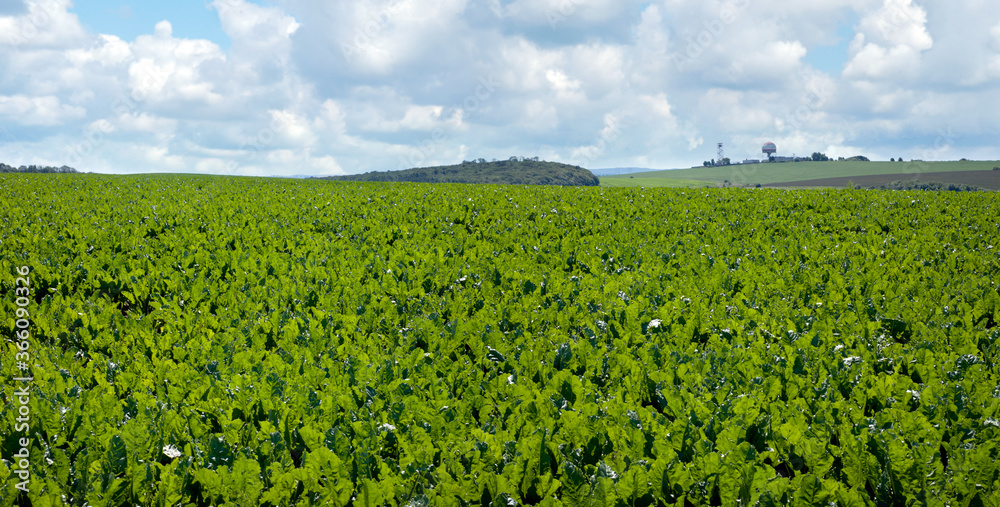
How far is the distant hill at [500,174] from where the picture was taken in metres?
83.6

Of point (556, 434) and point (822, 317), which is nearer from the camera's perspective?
point (556, 434)

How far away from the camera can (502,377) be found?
366 centimetres

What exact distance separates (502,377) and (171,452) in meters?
1.98

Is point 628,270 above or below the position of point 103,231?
below

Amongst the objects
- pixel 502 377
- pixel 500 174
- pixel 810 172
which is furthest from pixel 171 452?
pixel 810 172

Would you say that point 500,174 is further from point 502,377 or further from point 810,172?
point 502,377

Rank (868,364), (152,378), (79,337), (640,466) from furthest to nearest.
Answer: (79,337) → (868,364) → (152,378) → (640,466)

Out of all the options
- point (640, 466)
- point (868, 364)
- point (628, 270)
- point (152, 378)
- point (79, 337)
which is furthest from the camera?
point (628, 270)

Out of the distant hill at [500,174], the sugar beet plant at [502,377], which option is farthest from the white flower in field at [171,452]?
the distant hill at [500,174]

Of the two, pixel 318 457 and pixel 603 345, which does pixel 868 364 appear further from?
pixel 318 457

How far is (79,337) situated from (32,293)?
89.1 inches

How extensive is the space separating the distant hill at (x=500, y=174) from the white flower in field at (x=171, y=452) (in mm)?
76568

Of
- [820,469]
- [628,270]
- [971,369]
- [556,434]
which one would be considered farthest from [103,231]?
[971,369]

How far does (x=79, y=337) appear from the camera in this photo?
4777 millimetres
